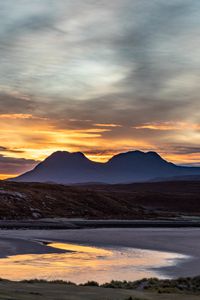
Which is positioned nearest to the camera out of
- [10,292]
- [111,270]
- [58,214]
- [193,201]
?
[10,292]

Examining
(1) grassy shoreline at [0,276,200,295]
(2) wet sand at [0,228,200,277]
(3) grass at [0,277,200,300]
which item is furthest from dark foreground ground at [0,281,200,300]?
(2) wet sand at [0,228,200,277]

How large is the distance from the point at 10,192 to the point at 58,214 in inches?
466

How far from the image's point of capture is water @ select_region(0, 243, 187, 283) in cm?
2995

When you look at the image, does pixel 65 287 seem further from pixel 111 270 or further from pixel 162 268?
pixel 162 268

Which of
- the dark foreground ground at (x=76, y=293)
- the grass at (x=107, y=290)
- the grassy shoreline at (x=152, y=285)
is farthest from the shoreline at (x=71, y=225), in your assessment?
the dark foreground ground at (x=76, y=293)

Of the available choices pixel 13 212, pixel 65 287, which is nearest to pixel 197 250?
pixel 65 287

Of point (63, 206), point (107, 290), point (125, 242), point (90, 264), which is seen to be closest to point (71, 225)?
point (125, 242)

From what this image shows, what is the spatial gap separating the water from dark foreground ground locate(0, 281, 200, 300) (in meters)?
4.91

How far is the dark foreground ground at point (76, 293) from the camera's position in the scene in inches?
793

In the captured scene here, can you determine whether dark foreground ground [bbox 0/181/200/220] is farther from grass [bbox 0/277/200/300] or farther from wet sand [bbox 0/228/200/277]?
grass [bbox 0/277/200/300]

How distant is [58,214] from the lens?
97250 millimetres

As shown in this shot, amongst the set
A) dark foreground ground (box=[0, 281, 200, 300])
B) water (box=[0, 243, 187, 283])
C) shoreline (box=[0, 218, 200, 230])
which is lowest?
shoreline (box=[0, 218, 200, 230])

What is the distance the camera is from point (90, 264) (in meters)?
34.9

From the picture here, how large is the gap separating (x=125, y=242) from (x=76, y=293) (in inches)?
1189
